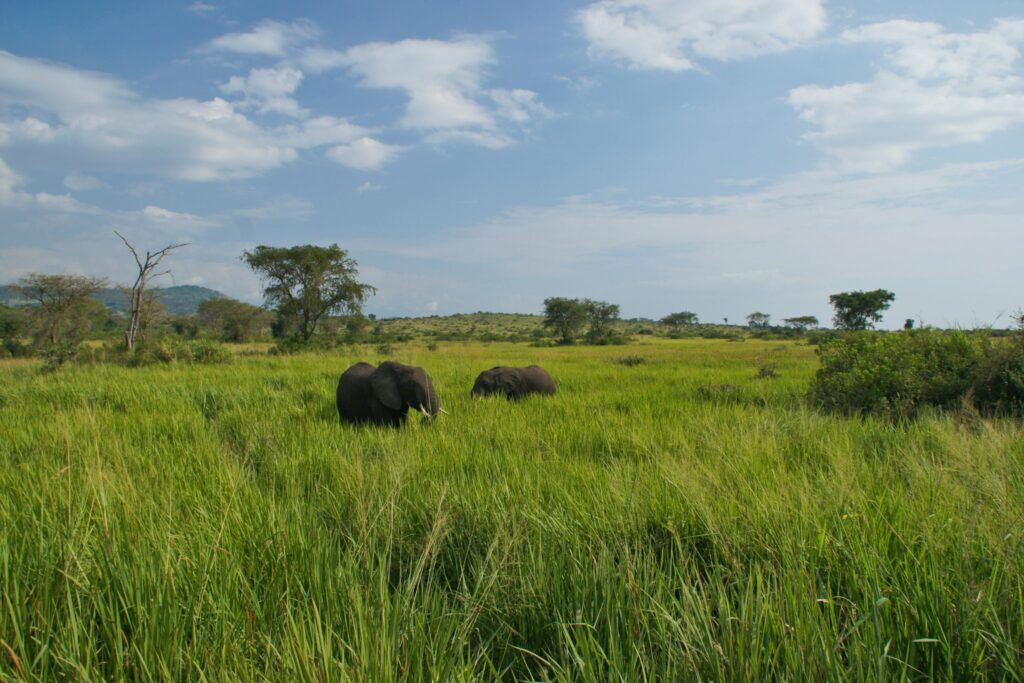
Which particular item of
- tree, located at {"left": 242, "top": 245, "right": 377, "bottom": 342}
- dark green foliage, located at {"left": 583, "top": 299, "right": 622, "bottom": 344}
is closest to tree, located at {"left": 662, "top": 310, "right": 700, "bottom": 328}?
dark green foliage, located at {"left": 583, "top": 299, "right": 622, "bottom": 344}

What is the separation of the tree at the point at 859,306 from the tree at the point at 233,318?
6562 centimetres

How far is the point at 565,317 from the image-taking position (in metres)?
55.9

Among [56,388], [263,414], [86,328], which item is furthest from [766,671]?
[86,328]

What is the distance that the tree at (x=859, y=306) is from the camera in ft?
155

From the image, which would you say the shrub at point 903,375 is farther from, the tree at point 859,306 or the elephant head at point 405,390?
the tree at point 859,306

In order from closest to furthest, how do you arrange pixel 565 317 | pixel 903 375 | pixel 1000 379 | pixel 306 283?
pixel 1000 379 → pixel 903 375 → pixel 306 283 → pixel 565 317

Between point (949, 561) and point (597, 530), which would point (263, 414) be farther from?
point (949, 561)

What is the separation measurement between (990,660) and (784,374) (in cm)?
1259

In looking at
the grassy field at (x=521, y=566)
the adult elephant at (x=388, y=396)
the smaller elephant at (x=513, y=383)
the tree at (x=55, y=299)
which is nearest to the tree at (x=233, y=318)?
the tree at (x=55, y=299)

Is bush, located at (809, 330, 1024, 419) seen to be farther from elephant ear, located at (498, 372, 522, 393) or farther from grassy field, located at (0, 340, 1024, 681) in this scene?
elephant ear, located at (498, 372, 522, 393)

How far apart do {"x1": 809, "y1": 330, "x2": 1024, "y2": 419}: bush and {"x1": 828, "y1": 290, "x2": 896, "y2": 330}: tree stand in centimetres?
4588

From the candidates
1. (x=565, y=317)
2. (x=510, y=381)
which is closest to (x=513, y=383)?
(x=510, y=381)

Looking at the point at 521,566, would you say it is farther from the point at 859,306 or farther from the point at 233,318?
the point at 233,318

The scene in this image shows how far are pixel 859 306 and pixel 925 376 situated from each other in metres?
49.6
